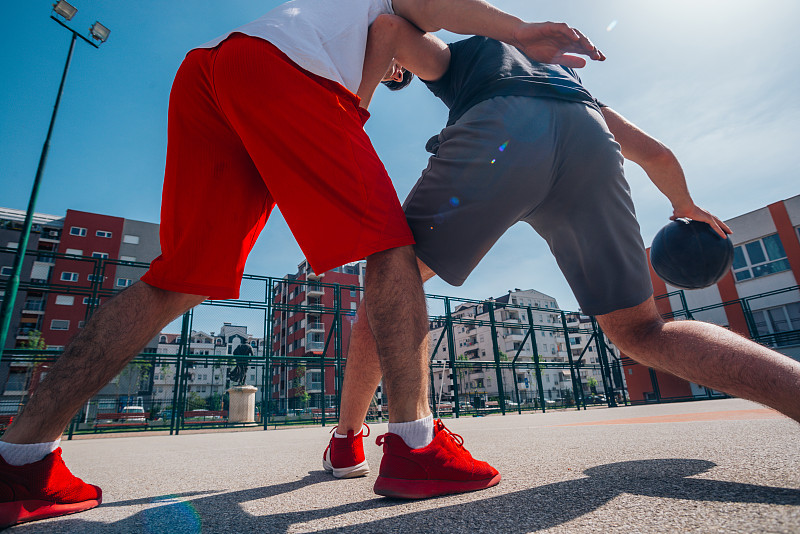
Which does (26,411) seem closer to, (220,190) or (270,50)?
(220,190)

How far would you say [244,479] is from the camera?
1541mm

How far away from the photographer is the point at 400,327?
100cm

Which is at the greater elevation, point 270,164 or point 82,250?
point 82,250

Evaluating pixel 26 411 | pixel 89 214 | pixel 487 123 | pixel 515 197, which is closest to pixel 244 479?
pixel 26 411

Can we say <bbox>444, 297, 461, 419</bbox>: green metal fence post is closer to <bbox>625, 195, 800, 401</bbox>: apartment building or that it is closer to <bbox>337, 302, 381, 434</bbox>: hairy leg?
<bbox>625, 195, 800, 401</bbox>: apartment building

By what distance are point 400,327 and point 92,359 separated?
29.2 inches

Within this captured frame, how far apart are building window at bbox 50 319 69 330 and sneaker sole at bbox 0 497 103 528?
35765 millimetres

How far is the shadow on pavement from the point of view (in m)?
0.74

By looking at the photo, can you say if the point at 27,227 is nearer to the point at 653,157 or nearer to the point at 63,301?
the point at 653,157

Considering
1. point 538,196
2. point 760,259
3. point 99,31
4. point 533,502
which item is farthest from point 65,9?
point 760,259

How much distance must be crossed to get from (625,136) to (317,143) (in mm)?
1210

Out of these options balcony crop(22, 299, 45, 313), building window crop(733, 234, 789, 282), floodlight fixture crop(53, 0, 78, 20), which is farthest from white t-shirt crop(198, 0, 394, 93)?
balcony crop(22, 299, 45, 313)

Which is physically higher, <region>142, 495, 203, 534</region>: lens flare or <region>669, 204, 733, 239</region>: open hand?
<region>669, 204, 733, 239</region>: open hand

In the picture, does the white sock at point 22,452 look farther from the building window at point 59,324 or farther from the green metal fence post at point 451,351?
the building window at point 59,324
